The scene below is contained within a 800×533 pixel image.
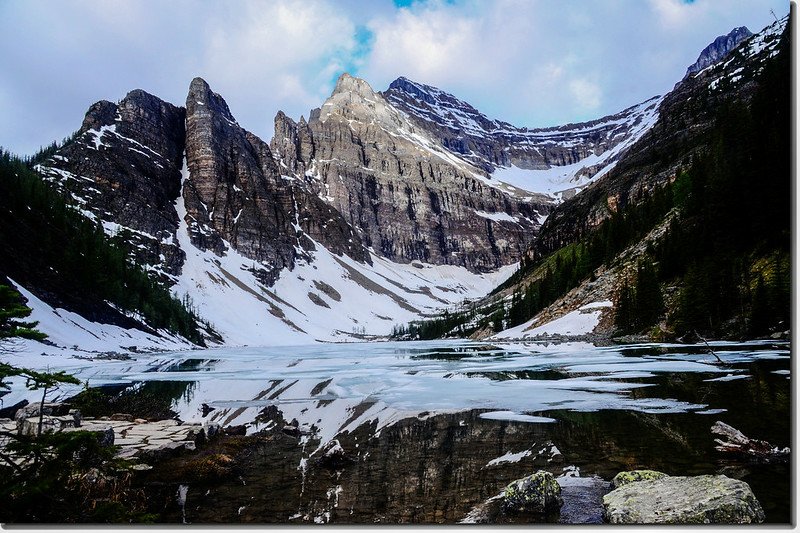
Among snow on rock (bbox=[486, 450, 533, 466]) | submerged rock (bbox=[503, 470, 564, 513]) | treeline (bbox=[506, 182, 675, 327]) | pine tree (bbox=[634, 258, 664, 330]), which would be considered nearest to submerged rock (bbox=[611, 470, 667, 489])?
submerged rock (bbox=[503, 470, 564, 513])

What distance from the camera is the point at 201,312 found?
140000 millimetres

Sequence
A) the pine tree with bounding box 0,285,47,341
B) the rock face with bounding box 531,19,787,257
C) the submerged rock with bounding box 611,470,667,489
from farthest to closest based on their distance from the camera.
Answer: the rock face with bounding box 531,19,787,257 < the submerged rock with bounding box 611,470,667,489 < the pine tree with bounding box 0,285,47,341

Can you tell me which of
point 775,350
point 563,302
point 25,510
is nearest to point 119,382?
point 25,510

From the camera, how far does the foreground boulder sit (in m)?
5.90

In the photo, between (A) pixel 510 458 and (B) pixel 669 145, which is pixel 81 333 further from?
(B) pixel 669 145

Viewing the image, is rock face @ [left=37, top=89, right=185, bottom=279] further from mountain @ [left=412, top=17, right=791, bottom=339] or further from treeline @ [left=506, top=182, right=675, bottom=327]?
treeline @ [left=506, top=182, right=675, bottom=327]

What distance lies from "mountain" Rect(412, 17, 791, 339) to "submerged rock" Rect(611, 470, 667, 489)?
7.17 m

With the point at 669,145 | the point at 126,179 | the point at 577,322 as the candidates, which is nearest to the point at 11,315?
the point at 577,322

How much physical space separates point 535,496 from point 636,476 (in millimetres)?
1686

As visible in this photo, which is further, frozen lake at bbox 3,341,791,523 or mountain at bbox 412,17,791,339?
mountain at bbox 412,17,791,339

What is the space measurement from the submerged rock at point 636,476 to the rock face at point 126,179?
158 m

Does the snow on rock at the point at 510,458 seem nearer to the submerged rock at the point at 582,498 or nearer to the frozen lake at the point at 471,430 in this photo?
the frozen lake at the point at 471,430

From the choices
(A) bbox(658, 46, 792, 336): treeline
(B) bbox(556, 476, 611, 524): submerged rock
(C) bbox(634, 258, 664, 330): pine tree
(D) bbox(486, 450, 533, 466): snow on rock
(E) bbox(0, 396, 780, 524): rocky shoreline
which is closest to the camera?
(E) bbox(0, 396, 780, 524): rocky shoreline

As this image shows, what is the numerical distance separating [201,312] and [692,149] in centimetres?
13250
